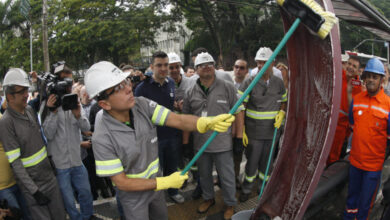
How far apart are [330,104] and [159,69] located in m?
2.37

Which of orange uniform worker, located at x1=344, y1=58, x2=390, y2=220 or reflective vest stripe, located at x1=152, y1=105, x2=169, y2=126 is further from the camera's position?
orange uniform worker, located at x1=344, y1=58, x2=390, y2=220

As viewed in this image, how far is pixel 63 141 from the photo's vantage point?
2.90 metres

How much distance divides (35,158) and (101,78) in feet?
4.28

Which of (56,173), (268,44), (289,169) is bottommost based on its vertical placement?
(56,173)

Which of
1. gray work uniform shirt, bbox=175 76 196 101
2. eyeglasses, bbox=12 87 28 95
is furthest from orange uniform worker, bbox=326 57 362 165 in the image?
eyeglasses, bbox=12 87 28 95

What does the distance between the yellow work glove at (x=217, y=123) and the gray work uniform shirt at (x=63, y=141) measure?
1640mm

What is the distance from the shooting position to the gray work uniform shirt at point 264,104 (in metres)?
3.48

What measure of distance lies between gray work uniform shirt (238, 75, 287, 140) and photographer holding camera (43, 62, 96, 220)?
2.15 meters

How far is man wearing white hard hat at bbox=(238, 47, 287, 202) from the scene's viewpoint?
3.49m

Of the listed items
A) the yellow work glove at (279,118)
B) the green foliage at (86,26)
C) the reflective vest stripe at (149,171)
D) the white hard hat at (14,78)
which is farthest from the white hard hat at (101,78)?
the green foliage at (86,26)

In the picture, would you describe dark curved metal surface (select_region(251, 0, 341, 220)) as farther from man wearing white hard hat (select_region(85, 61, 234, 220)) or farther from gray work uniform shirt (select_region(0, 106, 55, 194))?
gray work uniform shirt (select_region(0, 106, 55, 194))

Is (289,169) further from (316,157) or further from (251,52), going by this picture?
(251,52)

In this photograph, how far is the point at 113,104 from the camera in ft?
6.56

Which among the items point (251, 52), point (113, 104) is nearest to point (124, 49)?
point (251, 52)
